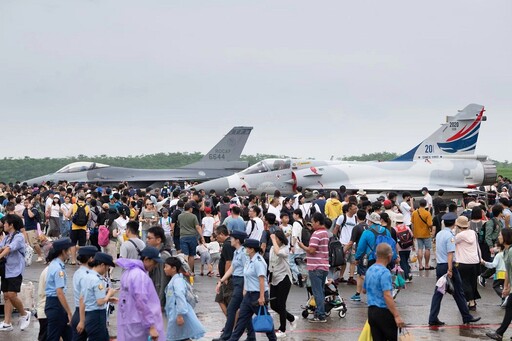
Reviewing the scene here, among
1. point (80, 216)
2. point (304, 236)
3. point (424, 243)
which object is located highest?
point (80, 216)

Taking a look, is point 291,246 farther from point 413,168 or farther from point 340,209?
point 413,168

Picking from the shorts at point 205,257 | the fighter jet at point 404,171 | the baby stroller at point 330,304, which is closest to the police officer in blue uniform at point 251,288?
the baby stroller at point 330,304

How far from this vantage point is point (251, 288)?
9.96 meters

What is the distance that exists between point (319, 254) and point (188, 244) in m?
4.91

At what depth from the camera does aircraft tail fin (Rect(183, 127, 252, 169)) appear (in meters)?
52.2

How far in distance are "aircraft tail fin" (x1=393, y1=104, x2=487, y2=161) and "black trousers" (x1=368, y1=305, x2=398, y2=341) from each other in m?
28.7

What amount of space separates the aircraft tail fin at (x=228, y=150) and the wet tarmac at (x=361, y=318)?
36.1 metres

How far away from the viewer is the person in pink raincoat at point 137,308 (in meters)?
7.94

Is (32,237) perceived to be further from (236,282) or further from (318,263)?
(236,282)

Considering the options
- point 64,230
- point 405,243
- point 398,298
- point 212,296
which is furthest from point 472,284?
point 64,230

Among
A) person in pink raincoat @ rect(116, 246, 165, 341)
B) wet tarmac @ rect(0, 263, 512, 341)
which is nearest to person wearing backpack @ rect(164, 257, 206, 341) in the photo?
person in pink raincoat @ rect(116, 246, 165, 341)

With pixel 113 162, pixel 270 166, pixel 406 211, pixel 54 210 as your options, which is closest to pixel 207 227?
pixel 406 211

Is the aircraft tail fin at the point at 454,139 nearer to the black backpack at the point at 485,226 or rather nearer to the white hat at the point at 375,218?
the black backpack at the point at 485,226

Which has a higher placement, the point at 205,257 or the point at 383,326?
the point at 383,326
